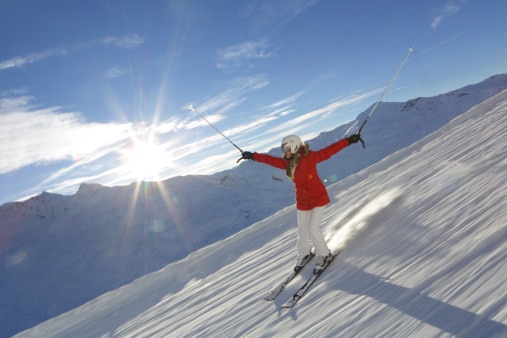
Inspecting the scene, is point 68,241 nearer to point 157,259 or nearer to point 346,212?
point 157,259

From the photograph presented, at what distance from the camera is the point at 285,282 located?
4.50 m

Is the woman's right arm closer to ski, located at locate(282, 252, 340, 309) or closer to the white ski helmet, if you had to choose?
the white ski helmet

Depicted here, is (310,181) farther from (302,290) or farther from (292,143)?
(302,290)

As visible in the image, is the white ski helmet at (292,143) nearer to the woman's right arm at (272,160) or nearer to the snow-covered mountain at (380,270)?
the woman's right arm at (272,160)

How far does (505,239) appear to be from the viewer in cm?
287

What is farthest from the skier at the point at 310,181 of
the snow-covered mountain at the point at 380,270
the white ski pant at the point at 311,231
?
the snow-covered mountain at the point at 380,270

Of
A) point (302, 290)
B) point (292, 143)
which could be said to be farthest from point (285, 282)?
point (292, 143)

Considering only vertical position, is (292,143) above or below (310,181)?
above

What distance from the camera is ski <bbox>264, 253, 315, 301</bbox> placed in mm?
4290

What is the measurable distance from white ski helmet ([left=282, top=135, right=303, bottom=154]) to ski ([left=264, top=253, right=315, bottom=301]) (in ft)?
5.38

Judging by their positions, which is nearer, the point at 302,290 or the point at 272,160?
the point at 302,290

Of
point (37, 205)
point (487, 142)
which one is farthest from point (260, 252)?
point (37, 205)

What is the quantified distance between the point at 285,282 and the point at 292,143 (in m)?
1.84

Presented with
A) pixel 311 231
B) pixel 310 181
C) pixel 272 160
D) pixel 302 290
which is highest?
pixel 272 160
